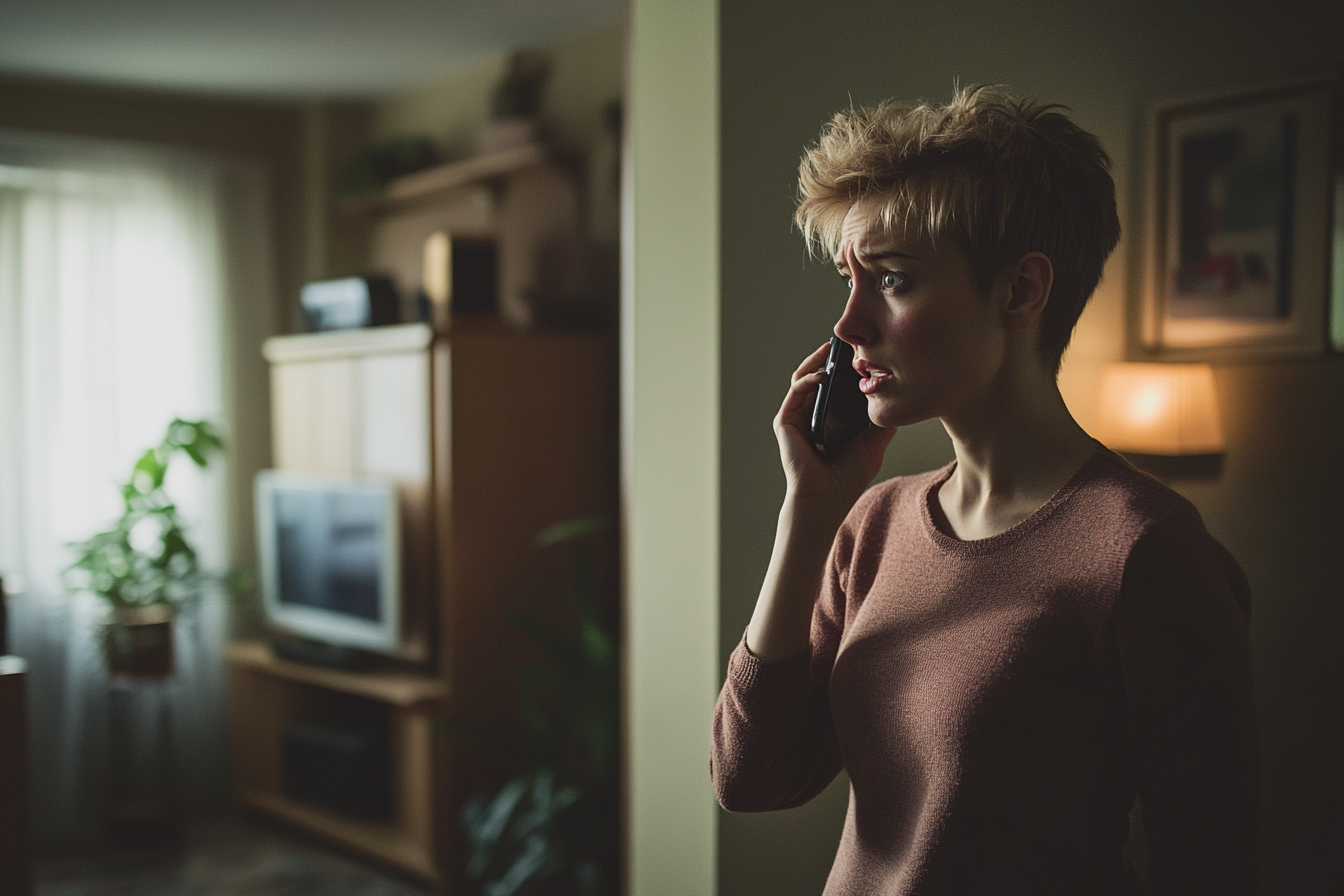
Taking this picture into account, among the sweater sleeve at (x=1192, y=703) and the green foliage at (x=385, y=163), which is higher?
the green foliage at (x=385, y=163)

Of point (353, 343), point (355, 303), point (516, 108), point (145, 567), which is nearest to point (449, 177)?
point (516, 108)

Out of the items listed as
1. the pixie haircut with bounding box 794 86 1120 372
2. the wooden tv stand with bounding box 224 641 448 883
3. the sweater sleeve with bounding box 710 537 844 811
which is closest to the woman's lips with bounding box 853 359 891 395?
the pixie haircut with bounding box 794 86 1120 372

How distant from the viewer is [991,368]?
2.88ft

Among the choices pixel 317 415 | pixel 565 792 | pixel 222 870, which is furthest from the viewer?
pixel 317 415

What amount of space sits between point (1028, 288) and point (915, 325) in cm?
9

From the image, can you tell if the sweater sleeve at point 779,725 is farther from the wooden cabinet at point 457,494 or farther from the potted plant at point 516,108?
the potted plant at point 516,108

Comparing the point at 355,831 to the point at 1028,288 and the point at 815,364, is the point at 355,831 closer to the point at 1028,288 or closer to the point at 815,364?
the point at 815,364

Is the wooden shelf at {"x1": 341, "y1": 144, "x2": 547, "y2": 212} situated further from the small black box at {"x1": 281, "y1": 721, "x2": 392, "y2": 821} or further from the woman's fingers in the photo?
the woman's fingers

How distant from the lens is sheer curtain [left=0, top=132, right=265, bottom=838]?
3713 mm

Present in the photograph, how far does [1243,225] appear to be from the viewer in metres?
1.02

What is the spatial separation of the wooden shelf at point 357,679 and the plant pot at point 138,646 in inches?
11.5

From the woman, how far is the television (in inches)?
96.0

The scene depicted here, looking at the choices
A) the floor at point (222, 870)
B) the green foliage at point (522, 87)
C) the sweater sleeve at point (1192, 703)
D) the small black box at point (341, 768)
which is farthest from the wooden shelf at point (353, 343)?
the sweater sleeve at point (1192, 703)

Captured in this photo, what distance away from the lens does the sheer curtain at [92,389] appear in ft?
12.2
